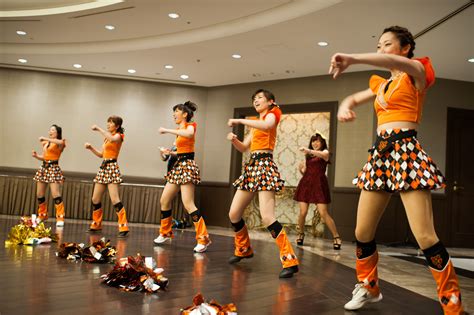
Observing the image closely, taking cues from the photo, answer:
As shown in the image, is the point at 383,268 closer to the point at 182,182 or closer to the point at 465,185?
the point at 182,182

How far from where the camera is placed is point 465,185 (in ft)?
28.3

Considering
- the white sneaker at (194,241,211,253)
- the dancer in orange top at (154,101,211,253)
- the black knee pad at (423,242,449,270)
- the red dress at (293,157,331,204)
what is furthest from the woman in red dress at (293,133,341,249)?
the black knee pad at (423,242,449,270)

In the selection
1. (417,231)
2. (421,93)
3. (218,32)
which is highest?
(218,32)

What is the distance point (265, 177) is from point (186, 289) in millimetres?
1190

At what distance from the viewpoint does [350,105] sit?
94.0 inches

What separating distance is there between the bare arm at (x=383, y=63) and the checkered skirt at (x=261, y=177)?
1546 mm

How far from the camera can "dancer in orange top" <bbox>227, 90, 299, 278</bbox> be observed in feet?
11.3

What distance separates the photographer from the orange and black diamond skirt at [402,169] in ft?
7.20

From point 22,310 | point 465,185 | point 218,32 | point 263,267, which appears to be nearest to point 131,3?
point 218,32

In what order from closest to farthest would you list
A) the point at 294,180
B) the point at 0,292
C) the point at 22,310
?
the point at 22,310 < the point at 0,292 < the point at 294,180

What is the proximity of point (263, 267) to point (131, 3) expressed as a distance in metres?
4.63

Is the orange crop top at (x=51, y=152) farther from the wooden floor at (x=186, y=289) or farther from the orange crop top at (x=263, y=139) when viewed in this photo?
the orange crop top at (x=263, y=139)

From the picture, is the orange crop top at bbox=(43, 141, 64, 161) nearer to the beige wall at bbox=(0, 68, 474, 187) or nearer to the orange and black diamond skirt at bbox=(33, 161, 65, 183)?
the orange and black diamond skirt at bbox=(33, 161, 65, 183)

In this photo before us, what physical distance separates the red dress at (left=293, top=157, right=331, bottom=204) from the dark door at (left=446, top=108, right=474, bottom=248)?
364 centimetres
